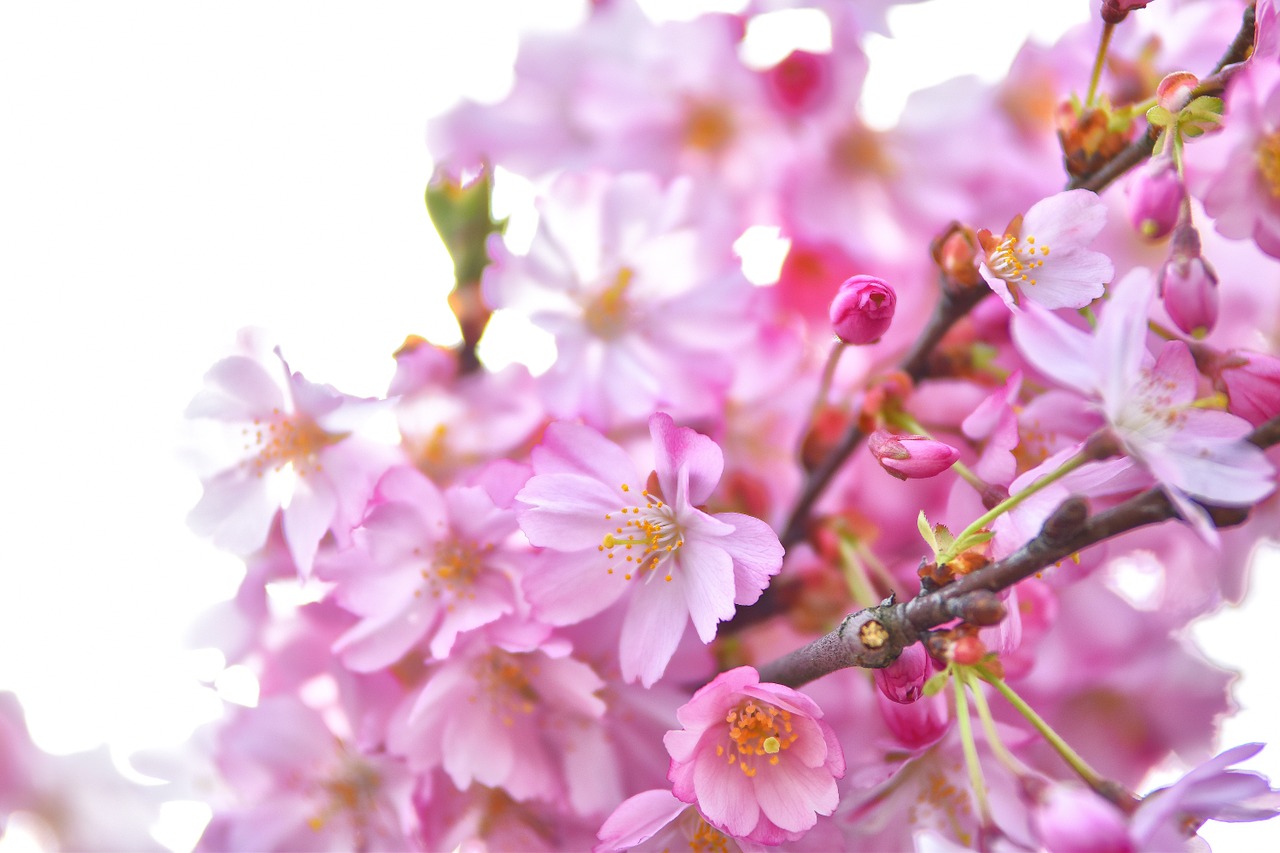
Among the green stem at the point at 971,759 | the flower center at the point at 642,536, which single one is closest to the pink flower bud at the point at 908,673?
the green stem at the point at 971,759

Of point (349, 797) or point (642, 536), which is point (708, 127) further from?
point (349, 797)

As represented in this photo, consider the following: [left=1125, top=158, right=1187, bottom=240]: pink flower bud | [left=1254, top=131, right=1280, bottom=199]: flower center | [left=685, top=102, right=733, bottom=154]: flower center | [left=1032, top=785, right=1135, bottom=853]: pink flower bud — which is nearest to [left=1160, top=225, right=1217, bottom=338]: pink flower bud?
[left=1125, top=158, right=1187, bottom=240]: pink flower bud

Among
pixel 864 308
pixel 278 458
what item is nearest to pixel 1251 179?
pixel 864 308

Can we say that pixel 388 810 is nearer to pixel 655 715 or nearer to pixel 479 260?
pixel 655 715

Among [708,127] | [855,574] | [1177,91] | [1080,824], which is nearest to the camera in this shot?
[1080,824]

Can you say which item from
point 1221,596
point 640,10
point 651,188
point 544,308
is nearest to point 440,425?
point 544,308

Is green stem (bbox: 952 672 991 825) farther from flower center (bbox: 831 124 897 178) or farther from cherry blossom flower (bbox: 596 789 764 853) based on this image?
flower center (bbox: 831 124 897 178)
